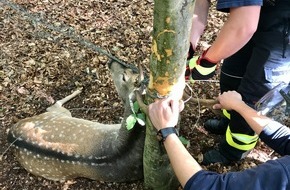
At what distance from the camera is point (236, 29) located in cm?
226

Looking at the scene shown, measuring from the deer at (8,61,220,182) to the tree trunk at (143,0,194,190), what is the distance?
0.34m


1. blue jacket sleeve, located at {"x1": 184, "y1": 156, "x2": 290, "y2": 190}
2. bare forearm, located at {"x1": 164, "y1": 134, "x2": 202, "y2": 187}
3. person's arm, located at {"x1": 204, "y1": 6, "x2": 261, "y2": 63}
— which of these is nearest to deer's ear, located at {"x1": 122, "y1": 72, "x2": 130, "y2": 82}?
person's arm, located at {"x1": 204, "y1": 6, "x2": 261, "y2": 63}

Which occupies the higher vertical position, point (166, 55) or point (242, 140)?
point (166, 55)

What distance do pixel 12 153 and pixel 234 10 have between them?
2.59m

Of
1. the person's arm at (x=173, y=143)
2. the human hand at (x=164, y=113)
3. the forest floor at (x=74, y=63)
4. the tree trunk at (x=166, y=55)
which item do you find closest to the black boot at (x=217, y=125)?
the forest floor at (x=74, y=63)

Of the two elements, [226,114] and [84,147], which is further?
[226,114]

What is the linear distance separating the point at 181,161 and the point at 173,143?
14 cm

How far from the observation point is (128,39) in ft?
16.0

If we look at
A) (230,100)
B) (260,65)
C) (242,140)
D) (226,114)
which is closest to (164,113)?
(230,100)

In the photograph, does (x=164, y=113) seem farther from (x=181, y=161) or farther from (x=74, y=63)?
(x=74, y=63)

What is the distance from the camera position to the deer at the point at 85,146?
322 centimetres

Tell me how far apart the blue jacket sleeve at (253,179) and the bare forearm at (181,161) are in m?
0.06

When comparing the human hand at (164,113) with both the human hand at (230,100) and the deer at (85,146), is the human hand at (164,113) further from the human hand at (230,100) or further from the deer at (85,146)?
the deer at (85,146)

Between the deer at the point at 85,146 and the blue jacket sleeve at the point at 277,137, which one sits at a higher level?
the blue jacket sleeve at the point at 277,137
